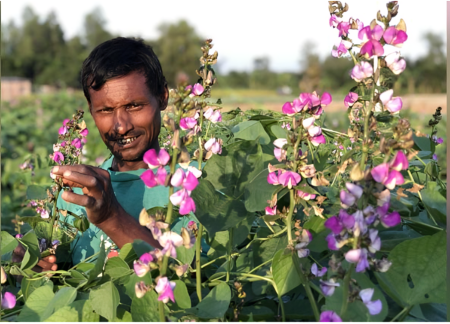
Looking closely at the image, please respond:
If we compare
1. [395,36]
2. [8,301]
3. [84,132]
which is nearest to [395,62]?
[395,36]

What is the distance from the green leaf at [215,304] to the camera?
74 cm

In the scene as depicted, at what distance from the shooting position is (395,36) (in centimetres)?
72

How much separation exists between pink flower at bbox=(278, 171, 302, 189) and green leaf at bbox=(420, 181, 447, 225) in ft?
0.86

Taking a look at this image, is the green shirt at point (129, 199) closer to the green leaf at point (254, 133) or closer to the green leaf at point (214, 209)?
the green leaf at point (254, 133)

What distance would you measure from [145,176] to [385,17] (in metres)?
0.39

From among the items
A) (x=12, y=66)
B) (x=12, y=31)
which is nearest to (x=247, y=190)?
(x=12, y=66)

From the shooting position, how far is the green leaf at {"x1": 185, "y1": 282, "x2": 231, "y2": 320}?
2.42 feet

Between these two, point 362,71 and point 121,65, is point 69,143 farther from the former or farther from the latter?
point 362,71

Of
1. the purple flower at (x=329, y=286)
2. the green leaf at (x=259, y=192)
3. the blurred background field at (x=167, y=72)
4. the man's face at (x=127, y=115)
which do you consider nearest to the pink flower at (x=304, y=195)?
the green leaf at (x=259, y=192)

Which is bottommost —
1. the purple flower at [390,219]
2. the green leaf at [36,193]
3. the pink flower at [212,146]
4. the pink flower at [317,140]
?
the green leaf at [36,193]

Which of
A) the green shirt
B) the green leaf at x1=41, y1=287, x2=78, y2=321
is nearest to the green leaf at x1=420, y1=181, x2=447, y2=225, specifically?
the green leaf at x1=41, y1=287, x2=78, y2=321

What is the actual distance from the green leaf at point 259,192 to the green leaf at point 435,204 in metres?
0.25

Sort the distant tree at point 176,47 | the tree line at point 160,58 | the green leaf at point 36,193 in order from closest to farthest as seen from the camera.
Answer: the green leaf at point 36,193, the tree line at point 160,58, the distant tree at point 176,47

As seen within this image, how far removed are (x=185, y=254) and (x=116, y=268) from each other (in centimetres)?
10
